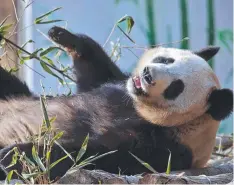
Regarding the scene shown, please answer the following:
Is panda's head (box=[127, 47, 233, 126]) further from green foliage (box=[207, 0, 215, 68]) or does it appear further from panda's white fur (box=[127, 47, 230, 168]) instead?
green foliage (box=[207, 0, 215, 68])

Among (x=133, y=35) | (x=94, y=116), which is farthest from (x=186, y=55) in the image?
(x=133, y=35)

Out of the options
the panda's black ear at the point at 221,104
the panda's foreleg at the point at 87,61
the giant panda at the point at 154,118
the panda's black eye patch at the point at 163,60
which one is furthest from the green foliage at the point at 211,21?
the panda's black ear at the point at 221,104

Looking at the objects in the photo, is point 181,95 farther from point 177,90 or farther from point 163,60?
point 163,60

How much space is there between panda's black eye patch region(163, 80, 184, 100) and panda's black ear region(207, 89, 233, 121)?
189 millimetres

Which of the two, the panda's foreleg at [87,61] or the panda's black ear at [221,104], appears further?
the panda's foreleg at [87,61]

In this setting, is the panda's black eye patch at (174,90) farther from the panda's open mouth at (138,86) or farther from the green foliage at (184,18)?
the green foliage at (184,18)

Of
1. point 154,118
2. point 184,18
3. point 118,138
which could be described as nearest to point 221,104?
point 154,118

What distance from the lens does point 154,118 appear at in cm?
364

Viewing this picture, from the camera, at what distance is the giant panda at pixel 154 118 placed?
3.47 m

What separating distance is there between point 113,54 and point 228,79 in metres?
Result: 2.44

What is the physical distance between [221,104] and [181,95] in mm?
226

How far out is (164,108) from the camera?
364cm

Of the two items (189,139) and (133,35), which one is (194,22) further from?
(189,139)

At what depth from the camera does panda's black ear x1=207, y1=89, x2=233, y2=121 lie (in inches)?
141
